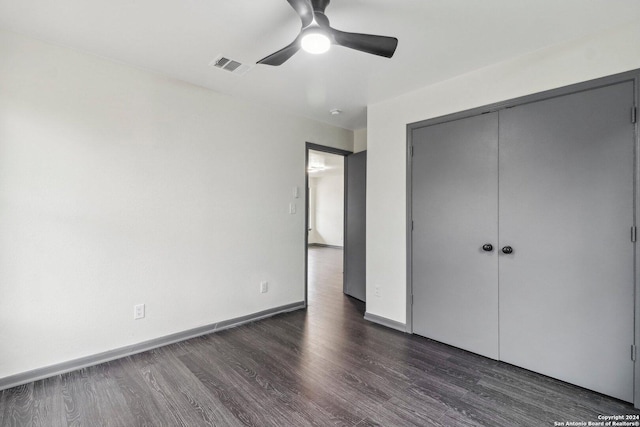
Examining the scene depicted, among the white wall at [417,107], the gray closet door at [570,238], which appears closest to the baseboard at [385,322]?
the white wall at [417,107]

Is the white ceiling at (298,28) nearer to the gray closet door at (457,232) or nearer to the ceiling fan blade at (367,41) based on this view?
the ceiling fan blade at (367,41)

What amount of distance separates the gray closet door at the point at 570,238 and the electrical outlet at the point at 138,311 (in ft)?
10.1

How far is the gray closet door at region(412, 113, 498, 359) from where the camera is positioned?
2555 millimetres

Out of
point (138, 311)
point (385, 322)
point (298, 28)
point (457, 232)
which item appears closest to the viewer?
point (298, 28)

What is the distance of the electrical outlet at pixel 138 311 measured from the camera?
2.61m

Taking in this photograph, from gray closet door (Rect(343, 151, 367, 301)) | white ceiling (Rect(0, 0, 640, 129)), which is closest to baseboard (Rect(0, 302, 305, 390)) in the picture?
gray closet door (Rect(343, 151, 367, 301))

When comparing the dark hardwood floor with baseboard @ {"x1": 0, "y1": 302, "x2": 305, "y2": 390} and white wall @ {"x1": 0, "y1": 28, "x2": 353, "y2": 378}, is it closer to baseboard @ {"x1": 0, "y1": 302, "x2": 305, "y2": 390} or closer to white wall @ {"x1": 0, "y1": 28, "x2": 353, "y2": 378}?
baseboard @ {"x1": 0, "y1": 302, "x2": 305, "y2": 390}

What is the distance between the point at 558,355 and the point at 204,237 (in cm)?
313

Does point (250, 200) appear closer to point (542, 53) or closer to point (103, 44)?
point (103, 44)

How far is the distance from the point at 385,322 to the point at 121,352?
2492 millimetres

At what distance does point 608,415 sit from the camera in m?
1.83

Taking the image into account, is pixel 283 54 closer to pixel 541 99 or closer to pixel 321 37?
pixel 321 37

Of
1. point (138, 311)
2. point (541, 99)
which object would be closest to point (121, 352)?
point (138, 311)

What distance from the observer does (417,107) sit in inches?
120
